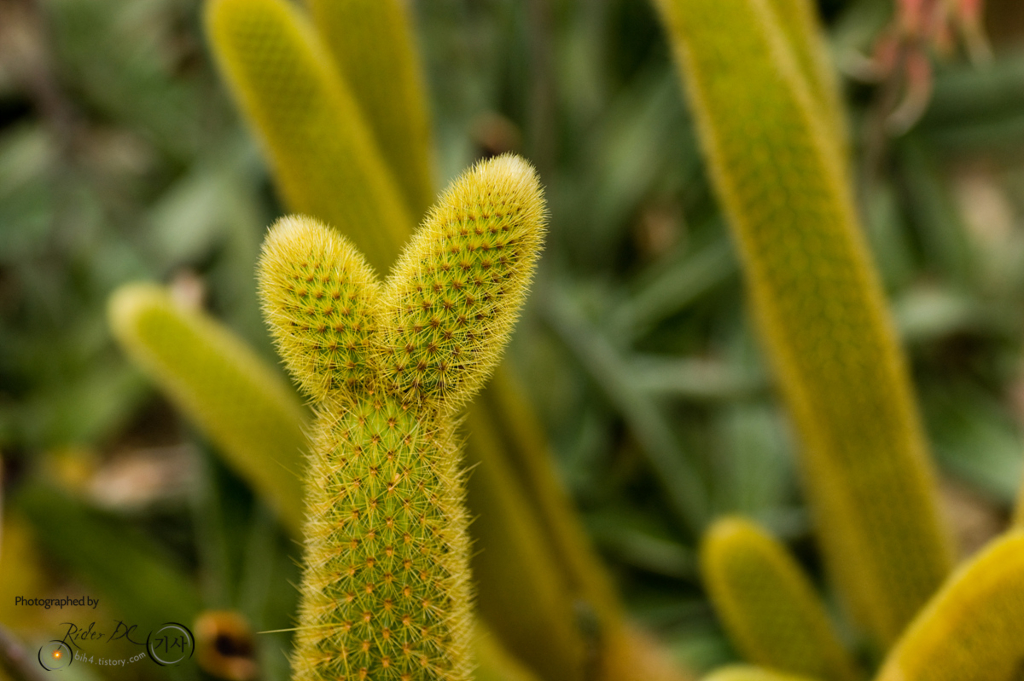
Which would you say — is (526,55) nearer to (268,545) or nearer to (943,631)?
(268,545)

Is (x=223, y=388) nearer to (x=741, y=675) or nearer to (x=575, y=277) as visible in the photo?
(x=741, y=675)

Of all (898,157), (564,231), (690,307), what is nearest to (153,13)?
(564,231)

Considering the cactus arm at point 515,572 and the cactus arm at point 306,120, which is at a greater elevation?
the cactus arm at point 306,120

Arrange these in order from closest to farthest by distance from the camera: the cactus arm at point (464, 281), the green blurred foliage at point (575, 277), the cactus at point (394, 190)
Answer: the cactus arm at point (464, 281) < the cactus at point (394, 190) < the green blurred foliage at point (575, 277)

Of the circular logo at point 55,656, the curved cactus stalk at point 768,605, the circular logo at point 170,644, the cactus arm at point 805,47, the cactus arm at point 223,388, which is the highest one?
the cactus arm at point 805,47

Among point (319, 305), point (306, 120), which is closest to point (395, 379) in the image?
point (319, 305)

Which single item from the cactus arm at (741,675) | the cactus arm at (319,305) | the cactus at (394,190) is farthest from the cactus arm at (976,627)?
the cactus arm at (319,305)
